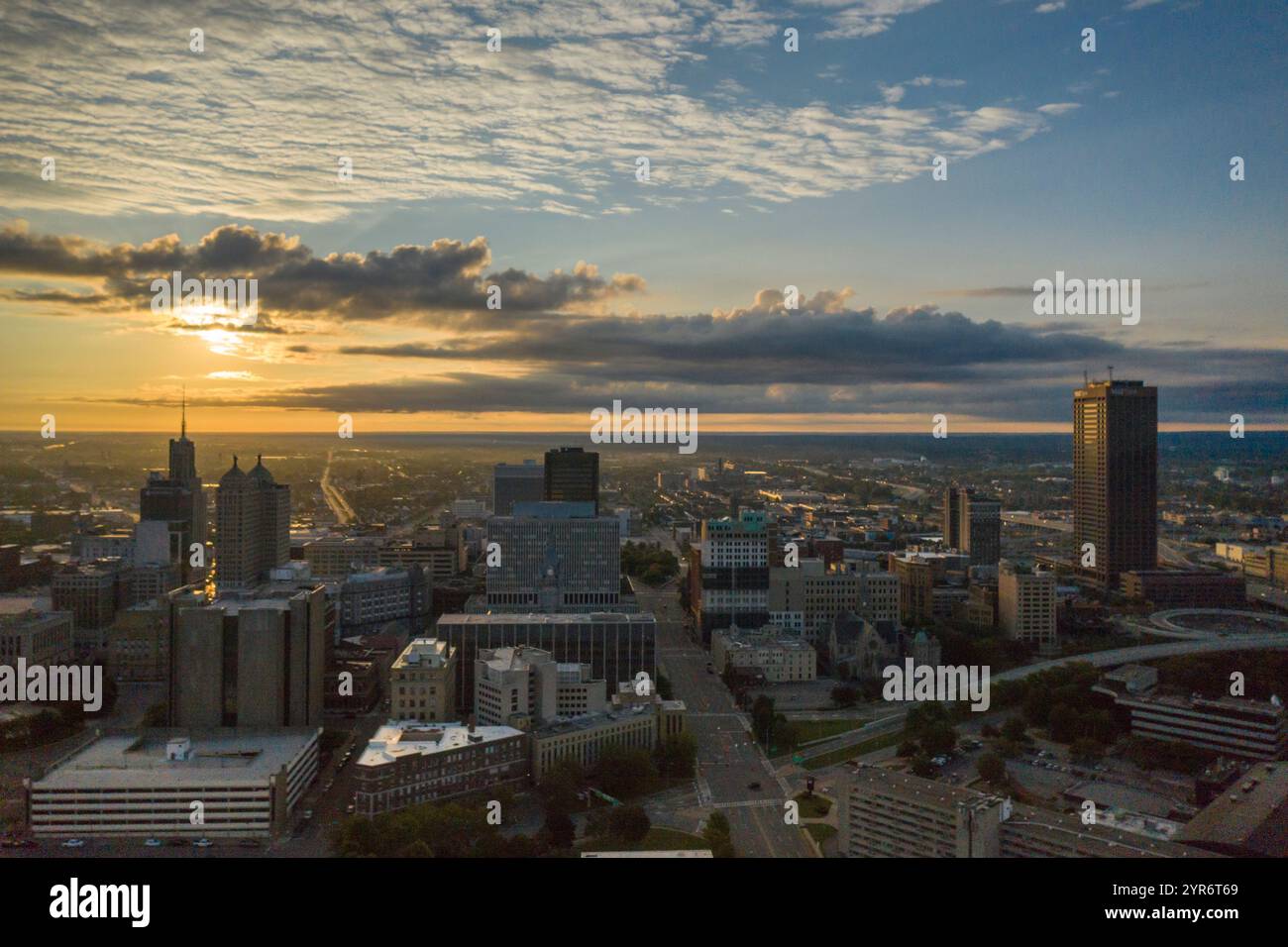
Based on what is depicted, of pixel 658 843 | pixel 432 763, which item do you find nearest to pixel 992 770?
pixel 658 843

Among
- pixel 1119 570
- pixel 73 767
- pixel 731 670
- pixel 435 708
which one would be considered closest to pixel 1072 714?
pixel 731 670

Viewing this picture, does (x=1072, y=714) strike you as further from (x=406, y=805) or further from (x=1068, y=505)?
(x=1068, y=505)

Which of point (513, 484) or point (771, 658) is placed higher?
point (513, 484)

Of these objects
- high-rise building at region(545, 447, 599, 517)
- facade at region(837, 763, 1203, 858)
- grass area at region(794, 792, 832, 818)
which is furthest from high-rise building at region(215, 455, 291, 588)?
facade at region(837, 763, 1203, 858)

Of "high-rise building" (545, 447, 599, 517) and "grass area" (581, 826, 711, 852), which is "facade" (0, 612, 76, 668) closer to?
"grass area" (581, 826, 711, 852)

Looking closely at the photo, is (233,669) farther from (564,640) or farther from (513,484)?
(513,484)

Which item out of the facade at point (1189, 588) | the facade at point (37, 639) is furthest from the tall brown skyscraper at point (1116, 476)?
the facade at point (37, 639)

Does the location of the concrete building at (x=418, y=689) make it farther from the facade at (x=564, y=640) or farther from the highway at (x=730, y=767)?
the highway at (x=730, y=767)
